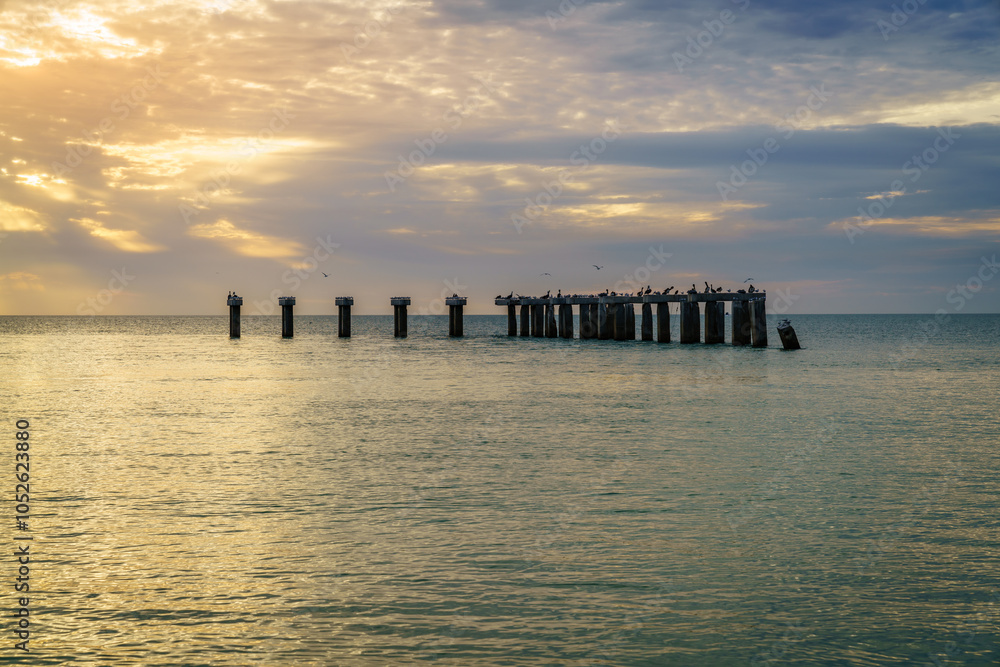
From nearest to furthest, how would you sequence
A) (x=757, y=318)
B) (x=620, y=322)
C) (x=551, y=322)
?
1. (x=757, y=318)
2. (x=620, y=322)
3. (x=551, y=322)

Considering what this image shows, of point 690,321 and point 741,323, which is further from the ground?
point 690,321

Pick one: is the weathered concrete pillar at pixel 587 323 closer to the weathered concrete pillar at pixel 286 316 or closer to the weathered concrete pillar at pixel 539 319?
the weathered concrete pillar at pixel 539 319

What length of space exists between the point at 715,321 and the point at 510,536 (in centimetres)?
4002

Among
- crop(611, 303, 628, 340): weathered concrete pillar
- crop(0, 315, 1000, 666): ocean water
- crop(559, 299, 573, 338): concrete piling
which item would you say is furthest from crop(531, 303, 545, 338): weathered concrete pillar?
crop(0, 315, 1000, 666): ocean water

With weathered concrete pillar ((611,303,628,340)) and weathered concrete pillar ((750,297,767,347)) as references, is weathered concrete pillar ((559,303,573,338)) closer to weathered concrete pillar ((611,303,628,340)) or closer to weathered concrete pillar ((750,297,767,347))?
weathered concrete pillar ((611,303,628,340))

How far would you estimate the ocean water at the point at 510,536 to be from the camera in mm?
6344

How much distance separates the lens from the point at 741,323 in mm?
45375

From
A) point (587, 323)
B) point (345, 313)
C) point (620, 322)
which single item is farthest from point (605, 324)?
point (345, 313)

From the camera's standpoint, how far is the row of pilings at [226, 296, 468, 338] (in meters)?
62.6

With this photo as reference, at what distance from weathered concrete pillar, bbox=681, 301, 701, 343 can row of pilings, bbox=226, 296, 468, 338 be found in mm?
18383

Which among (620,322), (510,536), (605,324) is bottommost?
(510,536)

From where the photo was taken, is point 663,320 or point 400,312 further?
point 400,312

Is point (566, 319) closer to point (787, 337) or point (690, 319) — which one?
point (690, 319)

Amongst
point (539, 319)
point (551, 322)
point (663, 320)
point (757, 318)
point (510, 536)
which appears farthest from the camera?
point (539, 319)
